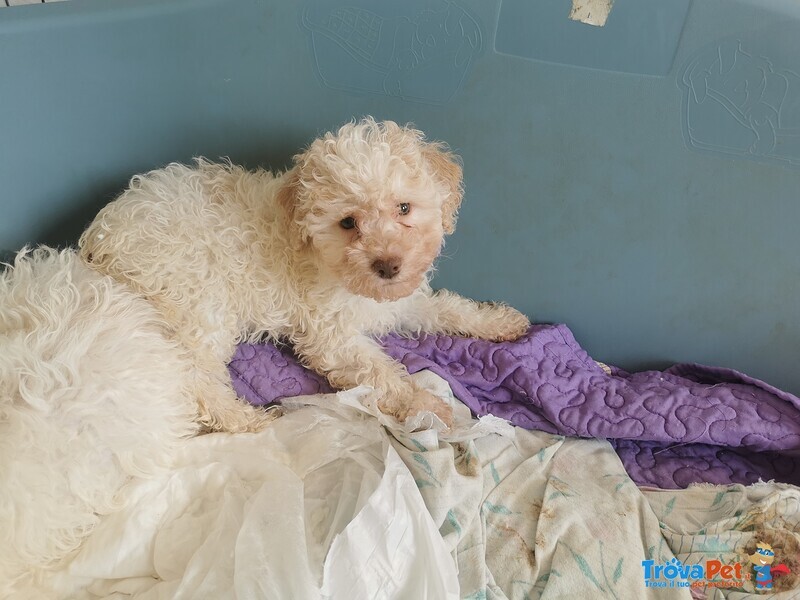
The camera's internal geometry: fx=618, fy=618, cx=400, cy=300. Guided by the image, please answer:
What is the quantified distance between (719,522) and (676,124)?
1.27 m

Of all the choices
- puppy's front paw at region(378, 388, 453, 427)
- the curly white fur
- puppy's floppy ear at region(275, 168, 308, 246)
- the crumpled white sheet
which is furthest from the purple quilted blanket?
puppy's floppy ear at region(275, 168, 308, 246)

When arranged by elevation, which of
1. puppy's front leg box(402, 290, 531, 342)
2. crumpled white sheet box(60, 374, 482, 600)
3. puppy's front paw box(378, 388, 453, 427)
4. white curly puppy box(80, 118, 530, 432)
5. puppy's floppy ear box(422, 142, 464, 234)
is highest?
puppy's floppy ear box(422, 142, 464, 234)

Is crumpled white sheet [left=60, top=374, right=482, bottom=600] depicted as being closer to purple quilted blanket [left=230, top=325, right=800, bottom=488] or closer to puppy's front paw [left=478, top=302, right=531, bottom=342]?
purple quilted blanket [left=230, top=325, right=800, bottom=488]

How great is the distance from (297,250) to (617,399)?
1.20 meters

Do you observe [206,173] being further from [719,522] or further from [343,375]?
[719,522]

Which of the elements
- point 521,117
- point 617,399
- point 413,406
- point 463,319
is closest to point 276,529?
point 413,406

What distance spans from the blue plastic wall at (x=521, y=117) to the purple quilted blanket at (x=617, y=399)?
0.22m

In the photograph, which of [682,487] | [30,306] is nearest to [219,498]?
[30,306]

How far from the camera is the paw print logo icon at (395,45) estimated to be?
2.09m

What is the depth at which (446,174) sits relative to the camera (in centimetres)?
191

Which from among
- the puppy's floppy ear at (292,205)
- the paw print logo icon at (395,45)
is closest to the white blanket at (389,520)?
the puppy's floppy ear at (292,205)

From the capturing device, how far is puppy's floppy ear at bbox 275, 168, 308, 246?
184 centimetres

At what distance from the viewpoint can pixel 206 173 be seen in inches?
81.5

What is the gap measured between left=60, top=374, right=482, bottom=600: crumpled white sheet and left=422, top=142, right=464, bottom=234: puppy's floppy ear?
2.22 ft
